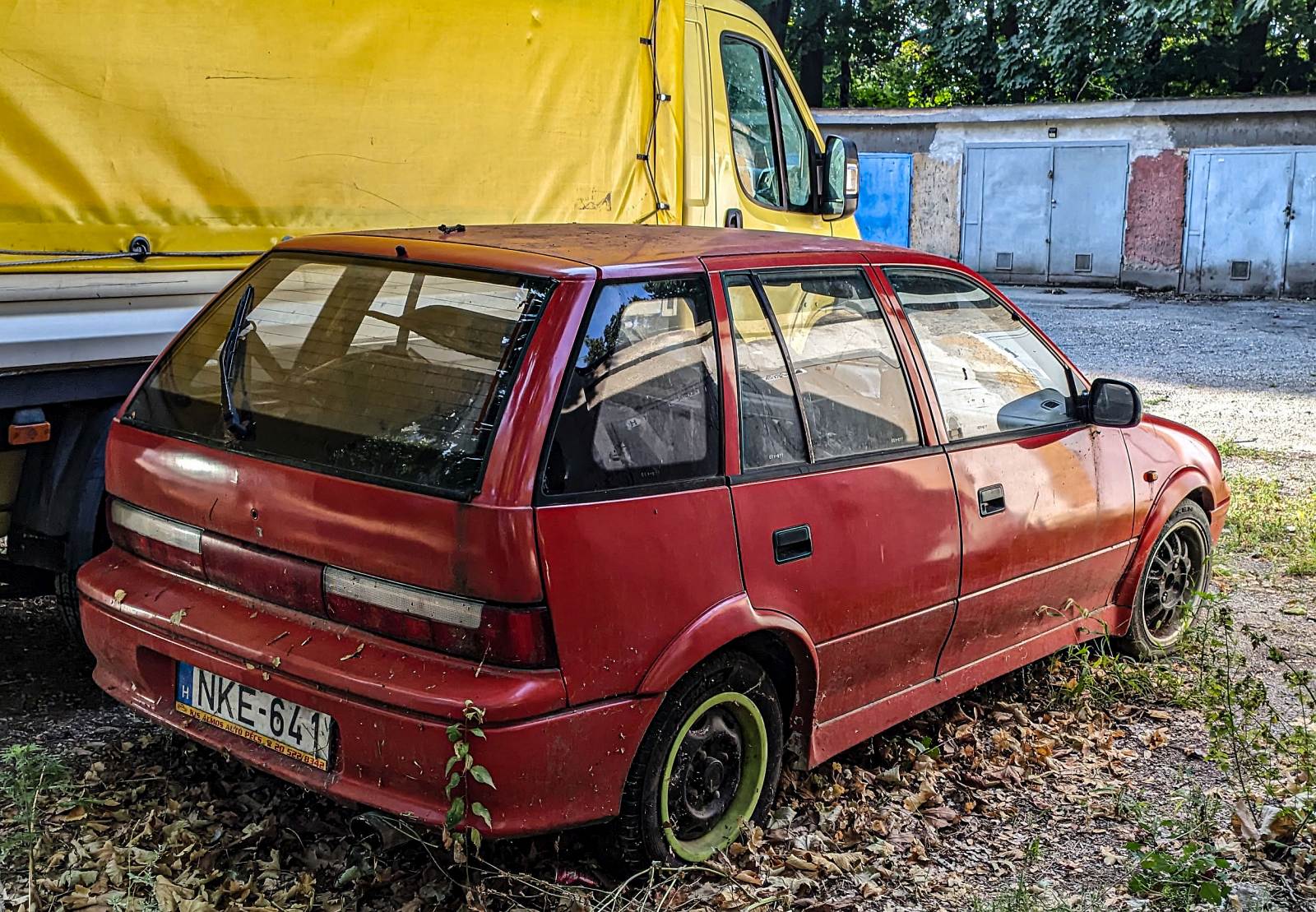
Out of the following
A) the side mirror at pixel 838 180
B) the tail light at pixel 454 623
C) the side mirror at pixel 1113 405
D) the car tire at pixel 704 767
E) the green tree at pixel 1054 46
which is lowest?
the car tire at pixel 704 767

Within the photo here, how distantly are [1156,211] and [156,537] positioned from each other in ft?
66.1

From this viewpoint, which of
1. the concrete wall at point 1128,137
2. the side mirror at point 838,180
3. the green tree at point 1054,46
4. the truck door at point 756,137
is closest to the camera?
the truck door at point 756,137

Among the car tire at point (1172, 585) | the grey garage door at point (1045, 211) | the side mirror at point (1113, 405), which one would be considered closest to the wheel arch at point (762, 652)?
the side mirror at point (1113, 405)

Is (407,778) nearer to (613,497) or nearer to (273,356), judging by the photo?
(613,497)

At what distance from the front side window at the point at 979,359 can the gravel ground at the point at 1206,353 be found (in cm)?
557

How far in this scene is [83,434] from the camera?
13.5 ft

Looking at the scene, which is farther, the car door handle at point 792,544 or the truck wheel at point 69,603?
the truck wheel at point 69,603

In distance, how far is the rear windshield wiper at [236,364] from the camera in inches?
130

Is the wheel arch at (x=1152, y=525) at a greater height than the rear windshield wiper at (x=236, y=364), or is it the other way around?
the rear windshield wiper at (x=236, y=364)

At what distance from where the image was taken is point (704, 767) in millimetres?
3281

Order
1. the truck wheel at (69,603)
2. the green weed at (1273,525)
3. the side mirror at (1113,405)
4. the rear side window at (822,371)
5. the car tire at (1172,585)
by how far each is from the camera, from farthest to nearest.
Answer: the green weed at (1273,525) < the car tire at (1172,585) < the side mirror at (1113,405) < the truck wheel at (69,603) < the rear side window at (822,371)

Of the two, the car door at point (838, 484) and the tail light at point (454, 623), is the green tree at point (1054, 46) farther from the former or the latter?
the tail light at point (454, 623)

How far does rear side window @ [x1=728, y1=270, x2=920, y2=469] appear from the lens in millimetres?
3367

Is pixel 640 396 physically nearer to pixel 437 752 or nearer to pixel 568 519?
pixel 568 519
